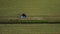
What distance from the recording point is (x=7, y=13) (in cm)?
39

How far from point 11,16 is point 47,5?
0.58ft

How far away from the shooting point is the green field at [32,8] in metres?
0.39

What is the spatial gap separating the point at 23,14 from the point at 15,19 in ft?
0.15
